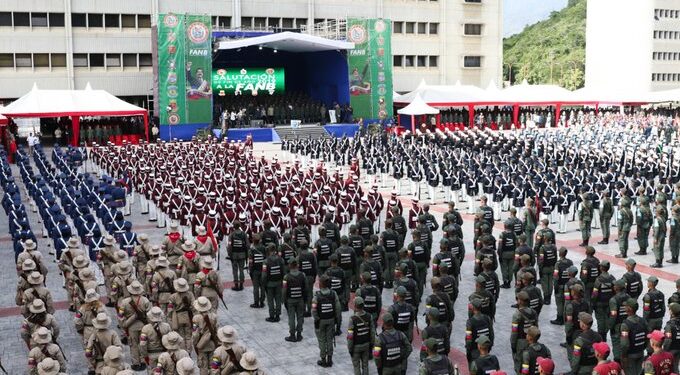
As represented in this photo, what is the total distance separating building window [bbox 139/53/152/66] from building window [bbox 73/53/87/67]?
357 centimetres

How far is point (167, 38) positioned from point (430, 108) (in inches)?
637

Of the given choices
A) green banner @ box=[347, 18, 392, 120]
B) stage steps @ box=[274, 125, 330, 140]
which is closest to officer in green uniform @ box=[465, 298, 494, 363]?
stage steps @ box=[274, 125, 330, 140]

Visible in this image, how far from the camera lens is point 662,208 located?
54.7 ft

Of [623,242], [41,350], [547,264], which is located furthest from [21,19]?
[41,350]

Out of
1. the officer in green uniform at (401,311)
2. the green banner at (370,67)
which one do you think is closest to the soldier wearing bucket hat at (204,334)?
the officer in green uniform at (401,311)

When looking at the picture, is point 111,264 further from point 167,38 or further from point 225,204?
point 167,38

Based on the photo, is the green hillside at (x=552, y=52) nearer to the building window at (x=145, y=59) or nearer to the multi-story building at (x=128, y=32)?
the multi-story building at (x=128, y=32)

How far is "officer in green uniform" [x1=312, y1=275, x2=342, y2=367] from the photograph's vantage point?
11039 mm

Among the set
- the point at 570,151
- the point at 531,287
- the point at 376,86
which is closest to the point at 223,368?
the point at 531,287

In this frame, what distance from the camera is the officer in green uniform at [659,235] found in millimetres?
16692

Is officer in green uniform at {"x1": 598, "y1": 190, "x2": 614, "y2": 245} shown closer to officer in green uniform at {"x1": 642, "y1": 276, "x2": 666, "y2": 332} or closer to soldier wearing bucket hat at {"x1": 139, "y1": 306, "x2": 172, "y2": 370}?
officer in green uniform at {"x1": 642, "y1": 276, "x2": 666, "y2": 332}

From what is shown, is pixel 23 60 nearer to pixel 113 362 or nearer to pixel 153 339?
pixel 153 339

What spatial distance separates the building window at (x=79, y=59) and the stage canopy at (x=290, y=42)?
10.8 metres

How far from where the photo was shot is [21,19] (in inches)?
1912
